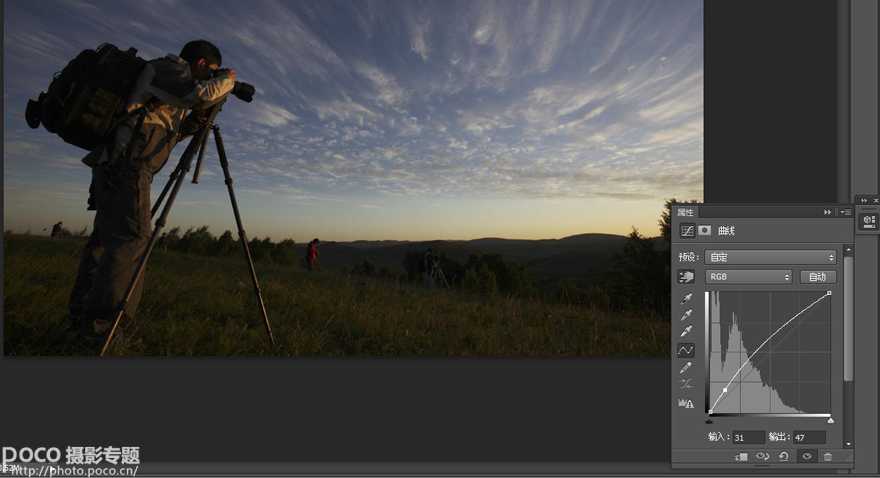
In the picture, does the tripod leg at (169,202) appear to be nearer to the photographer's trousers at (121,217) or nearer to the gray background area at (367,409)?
the photographer's trousers at (121,217)

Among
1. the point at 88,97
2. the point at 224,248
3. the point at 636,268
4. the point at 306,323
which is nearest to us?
the point at 88,97

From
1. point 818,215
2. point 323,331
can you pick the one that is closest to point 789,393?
point 818,215

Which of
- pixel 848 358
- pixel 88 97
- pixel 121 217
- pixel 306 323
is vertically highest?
pixel 88 97

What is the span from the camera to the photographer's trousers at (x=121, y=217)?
3.05 m

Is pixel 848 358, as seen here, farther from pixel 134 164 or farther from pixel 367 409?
pixel 134 164

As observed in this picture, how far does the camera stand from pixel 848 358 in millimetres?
2248

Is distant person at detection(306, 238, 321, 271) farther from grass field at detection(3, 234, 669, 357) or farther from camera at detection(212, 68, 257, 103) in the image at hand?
camera at detection(212, 68, 257, 103)

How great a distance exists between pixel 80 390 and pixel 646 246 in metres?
25.1

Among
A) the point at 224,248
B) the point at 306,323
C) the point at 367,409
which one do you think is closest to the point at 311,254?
the point at 224,248

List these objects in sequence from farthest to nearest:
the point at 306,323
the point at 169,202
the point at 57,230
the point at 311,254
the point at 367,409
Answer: the point at 311,254 < the point at 57,230 < the point at 306,323 < the point at 169,202 < the point at 367,409

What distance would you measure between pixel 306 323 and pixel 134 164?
206 cm

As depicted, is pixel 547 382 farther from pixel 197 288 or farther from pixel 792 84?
pixel 197 288

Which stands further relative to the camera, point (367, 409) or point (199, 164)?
point (199, 164)

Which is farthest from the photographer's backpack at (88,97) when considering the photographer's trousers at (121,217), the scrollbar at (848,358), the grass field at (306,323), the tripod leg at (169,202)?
the scrollbar at (848,358)
